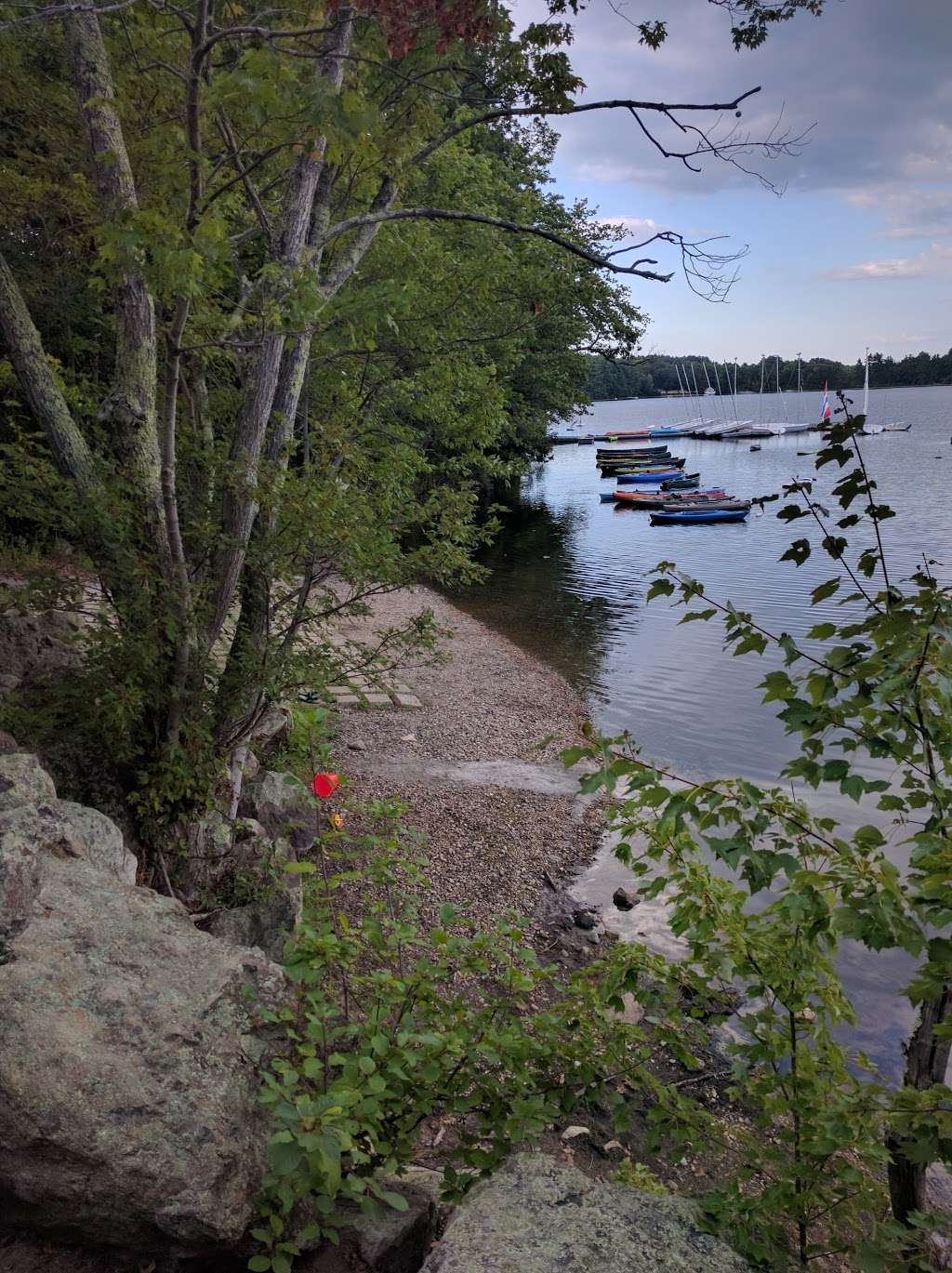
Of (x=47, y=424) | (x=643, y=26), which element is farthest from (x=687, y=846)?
(x=643, y=26)

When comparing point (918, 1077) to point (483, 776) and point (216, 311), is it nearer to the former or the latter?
point (216, 311)

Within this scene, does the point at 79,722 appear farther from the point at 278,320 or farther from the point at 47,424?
the point at 278,320

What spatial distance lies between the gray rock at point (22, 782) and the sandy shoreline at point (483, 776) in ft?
7.44

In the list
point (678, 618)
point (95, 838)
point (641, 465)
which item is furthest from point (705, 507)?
point (95, 838)

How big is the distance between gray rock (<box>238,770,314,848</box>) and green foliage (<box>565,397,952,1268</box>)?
4.48 metres

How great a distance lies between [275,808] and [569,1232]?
15.9ft

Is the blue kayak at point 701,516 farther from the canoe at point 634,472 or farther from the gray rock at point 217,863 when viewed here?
the gray rock at point 217,863

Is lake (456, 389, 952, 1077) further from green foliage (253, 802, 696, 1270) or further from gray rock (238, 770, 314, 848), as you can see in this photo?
gray rock (238, 770, 314, 848)

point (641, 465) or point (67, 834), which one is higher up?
point (641, 465)

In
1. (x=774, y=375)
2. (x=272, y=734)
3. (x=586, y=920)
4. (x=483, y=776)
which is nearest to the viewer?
(x=586, y=920)

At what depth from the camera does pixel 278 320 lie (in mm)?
4648

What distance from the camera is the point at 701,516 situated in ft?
113

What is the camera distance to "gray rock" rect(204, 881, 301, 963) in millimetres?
5121

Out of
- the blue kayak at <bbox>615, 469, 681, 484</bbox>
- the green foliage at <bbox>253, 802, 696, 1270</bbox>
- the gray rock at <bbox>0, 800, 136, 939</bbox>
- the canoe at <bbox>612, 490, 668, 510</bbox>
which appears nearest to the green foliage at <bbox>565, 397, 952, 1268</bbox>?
the green foliage at <bbox>253, 802, 696, 1270</bbox>
